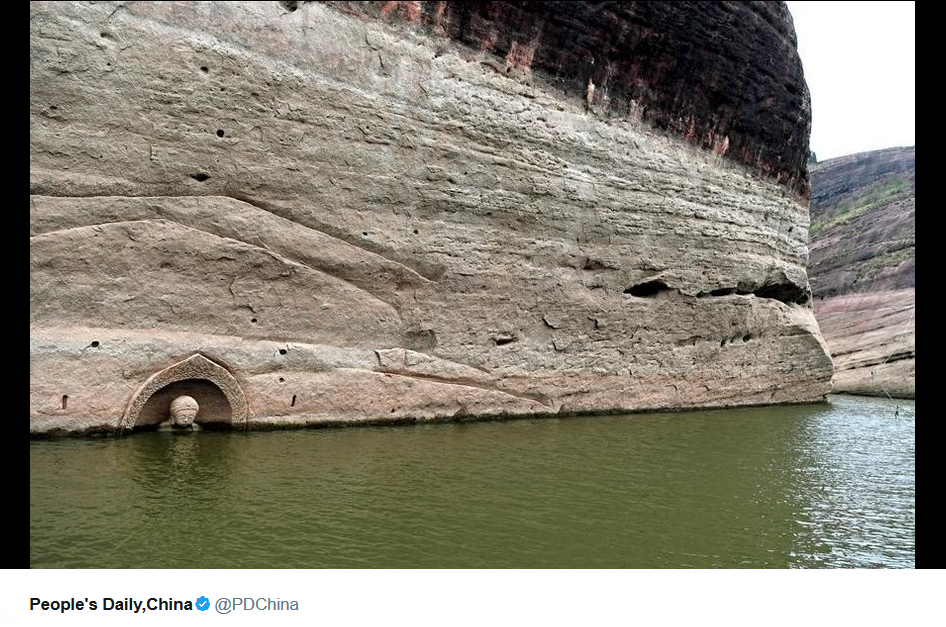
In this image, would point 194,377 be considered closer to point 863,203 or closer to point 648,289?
point 648,289

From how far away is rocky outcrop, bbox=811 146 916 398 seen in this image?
20062mm

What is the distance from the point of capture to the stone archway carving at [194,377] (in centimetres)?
708

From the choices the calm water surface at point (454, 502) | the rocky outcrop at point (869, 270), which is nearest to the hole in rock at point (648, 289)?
the calm water surface at point (454, 502)

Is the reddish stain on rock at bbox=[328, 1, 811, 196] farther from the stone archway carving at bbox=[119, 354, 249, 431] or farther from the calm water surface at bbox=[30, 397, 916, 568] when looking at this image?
the calm water surface at bbox=[30, 397, 916, 568]

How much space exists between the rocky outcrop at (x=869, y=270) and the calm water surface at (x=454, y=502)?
1313 centimetres

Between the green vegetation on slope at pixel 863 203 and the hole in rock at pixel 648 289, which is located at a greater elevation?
the green vegetation on slope at pixel 863 203

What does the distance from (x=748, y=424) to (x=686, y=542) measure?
6963 mm

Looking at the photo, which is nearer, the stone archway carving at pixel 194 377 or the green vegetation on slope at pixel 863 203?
the stone archway carving at pixel 194 377

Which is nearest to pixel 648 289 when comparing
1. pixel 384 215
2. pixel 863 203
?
pixel 384 215

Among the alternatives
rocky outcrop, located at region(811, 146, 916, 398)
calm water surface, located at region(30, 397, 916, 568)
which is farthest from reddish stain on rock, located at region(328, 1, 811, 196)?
calm water surface, located at region(30, 397, 916, 568)

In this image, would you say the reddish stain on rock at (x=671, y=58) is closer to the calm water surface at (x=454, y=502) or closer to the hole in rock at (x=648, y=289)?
the hole in rock at (x=648, y=289)

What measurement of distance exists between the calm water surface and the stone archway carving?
0.96 feet
